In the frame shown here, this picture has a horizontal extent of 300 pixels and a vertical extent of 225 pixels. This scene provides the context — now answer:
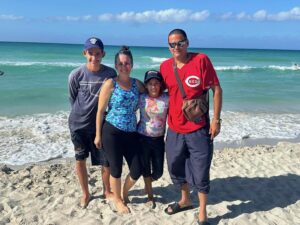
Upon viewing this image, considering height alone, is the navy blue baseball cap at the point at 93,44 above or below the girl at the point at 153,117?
above

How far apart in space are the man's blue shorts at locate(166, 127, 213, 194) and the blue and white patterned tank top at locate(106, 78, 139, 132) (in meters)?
0.51

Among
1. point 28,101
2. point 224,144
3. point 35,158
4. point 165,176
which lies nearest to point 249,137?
point 224,144

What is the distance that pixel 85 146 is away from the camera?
4750mm

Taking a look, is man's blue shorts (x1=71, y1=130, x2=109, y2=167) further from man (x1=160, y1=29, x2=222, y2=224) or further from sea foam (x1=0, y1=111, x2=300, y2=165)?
sea foam (x1=0, y1=111, x2=300, y2=165)

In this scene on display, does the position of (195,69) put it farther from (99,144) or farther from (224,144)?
(224,144)

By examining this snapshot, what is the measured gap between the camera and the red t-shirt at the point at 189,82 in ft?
13.7

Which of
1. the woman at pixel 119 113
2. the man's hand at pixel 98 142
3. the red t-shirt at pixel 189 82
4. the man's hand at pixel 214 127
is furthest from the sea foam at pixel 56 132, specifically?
the man's hand at pixel 214 127

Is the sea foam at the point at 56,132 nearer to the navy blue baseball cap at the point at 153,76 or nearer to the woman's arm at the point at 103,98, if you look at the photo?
the woman's arm at the point at 103,98

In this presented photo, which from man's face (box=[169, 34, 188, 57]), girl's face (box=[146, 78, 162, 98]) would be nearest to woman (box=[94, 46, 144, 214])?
girl's face (box=[146, 78, 162, 98])

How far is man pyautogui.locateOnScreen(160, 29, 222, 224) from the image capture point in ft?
13.8

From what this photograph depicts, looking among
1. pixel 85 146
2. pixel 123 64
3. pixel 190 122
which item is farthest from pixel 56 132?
pixel 190 122

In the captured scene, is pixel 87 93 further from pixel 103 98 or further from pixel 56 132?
pixel 56 132

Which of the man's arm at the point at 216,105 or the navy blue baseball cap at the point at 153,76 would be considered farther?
the navy blue baseball cap at the point at 153,76

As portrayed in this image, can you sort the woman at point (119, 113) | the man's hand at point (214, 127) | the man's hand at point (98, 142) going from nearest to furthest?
the man's hand at point (214, 127)
the woman at point (119, 113)
the man's hand at point (98, 142)
